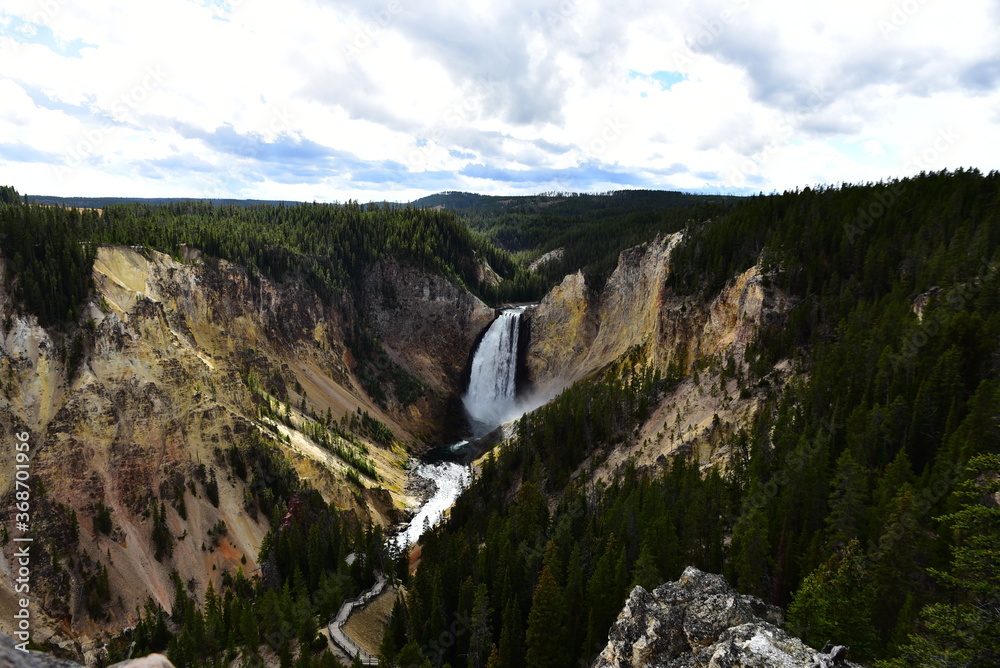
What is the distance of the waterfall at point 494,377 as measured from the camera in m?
90.3

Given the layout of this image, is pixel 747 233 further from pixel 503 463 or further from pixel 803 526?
pixel 803 526

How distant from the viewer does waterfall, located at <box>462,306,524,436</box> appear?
90312 mm

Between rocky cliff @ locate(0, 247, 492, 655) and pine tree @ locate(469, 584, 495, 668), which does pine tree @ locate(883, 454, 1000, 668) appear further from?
rocky cliff @ locate(0, 247, 492, 655)

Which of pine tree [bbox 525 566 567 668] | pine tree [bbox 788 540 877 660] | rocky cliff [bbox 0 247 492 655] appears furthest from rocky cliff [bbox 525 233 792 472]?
rocky cliff [bbox 0 247 492 655]

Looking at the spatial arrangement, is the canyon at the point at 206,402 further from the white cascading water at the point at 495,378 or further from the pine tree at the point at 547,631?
the pine tree at the point at 547,631

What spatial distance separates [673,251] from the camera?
68.6 metres

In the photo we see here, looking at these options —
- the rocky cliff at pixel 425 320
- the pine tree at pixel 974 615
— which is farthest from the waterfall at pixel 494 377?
the pine tree at pixel 974 615

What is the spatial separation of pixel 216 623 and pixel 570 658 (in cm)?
2475

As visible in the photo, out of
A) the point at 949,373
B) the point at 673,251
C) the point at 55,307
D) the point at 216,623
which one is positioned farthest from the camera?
the point at 673,251

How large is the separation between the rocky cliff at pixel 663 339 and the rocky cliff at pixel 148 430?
29.4m

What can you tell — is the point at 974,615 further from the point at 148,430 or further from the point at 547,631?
the point at 148,430

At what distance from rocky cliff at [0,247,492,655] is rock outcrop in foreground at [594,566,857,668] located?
130 ft

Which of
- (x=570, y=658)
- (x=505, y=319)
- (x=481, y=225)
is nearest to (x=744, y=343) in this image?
(x=570, y=658)

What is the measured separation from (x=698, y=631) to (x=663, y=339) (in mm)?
47349
